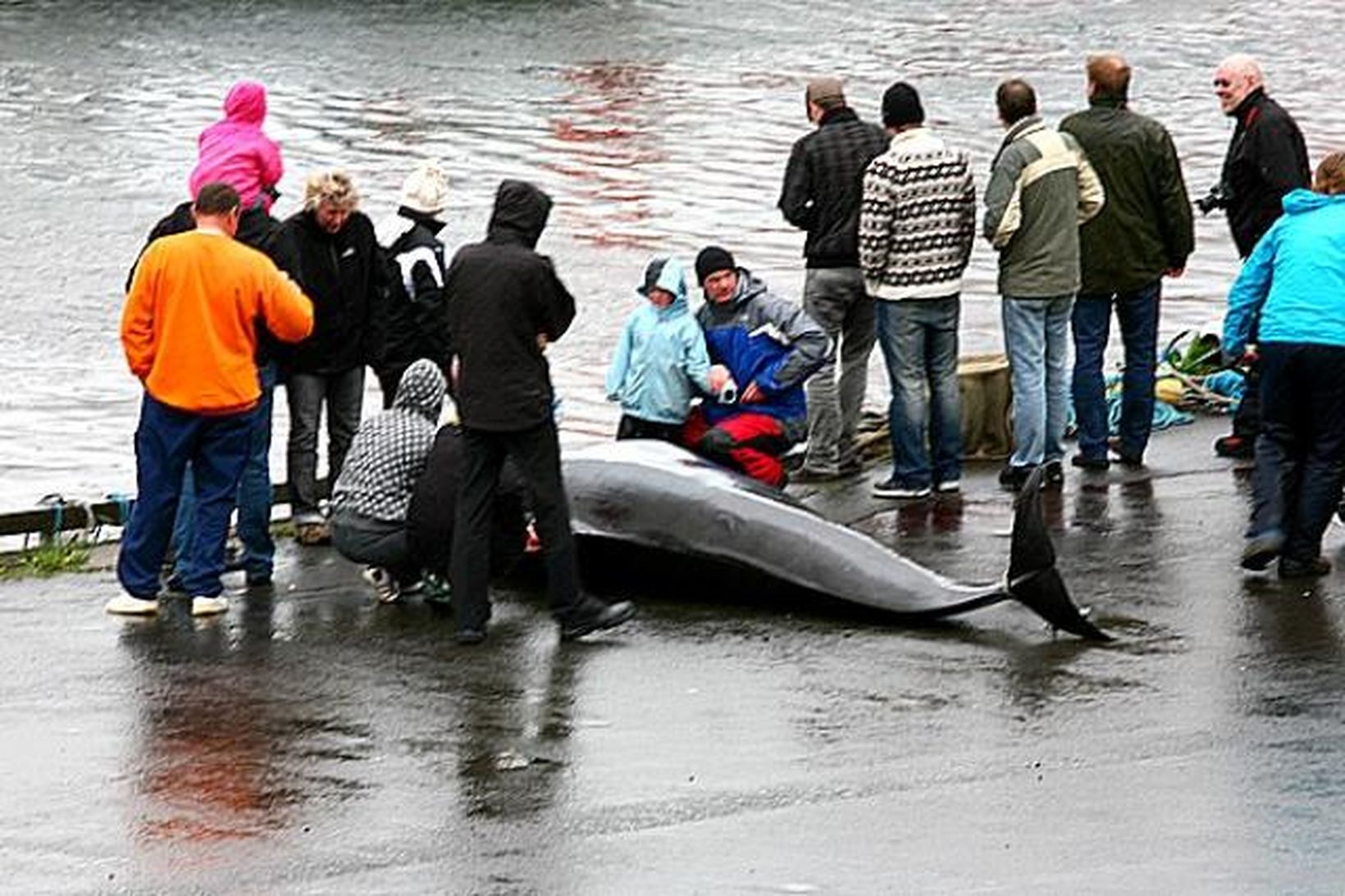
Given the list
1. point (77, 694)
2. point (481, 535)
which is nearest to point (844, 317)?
point (481, 535)

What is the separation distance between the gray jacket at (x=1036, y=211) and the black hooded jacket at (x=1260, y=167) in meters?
1.03

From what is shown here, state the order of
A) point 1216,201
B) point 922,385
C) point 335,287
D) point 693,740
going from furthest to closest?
point 1216,201
point 922,385
point 335,287
point 693,740

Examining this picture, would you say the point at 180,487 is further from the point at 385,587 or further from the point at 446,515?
the point at 446,515

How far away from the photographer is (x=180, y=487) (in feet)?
42.0

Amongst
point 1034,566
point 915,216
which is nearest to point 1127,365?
point 915,216

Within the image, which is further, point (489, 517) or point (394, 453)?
point (394, 453)

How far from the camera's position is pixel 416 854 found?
9164 millimetres

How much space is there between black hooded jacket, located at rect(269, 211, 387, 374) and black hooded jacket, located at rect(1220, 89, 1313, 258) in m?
4.67

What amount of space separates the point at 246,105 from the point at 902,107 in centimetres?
336

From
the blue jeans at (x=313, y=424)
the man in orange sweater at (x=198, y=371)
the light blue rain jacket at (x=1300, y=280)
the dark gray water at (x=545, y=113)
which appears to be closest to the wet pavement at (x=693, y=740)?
the man in orange sweater at (x=198, y=371)

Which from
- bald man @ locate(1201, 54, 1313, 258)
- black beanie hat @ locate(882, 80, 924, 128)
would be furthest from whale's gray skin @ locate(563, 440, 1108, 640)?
bald man @ locate(1201, 54, 1313, 258)

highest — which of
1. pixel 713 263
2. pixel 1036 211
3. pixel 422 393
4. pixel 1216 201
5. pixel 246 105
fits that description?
pixel 246 105

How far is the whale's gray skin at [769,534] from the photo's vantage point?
38.4ft

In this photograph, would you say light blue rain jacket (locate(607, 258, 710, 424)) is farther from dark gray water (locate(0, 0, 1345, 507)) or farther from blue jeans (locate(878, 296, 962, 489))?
dark gray water (locate(0, 0, 1345, 507))
